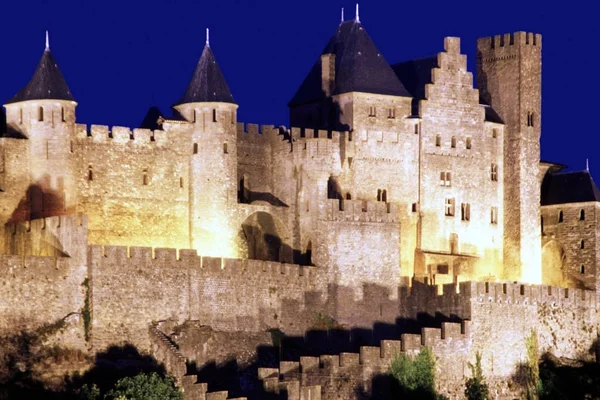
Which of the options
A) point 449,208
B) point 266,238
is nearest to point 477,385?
point 266,238

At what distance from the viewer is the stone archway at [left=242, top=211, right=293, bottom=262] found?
90.4 metres

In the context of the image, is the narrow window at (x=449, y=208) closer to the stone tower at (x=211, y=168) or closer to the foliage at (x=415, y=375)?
the stone tower at (x=211, y=168)

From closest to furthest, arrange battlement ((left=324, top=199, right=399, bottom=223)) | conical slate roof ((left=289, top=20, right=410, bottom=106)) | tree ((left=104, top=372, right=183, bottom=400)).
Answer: tree ((left=104, top=372, right=183, bottom=400)) < battlement ((left=324, top=199, right=399, bottom=223)) < conical slate roof ((left=289, top=20, right=410, bottom=106))

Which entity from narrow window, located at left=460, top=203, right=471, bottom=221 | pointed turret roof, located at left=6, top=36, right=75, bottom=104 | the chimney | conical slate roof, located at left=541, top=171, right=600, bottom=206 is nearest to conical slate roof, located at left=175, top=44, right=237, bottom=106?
pointed turret roof, located at left=6, top=36, right=75, bottom=104

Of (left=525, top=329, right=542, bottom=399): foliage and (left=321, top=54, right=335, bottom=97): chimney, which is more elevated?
(left=321, top=54, right=335, bottom=97): chimney

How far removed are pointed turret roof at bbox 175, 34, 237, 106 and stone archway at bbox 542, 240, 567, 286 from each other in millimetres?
15525

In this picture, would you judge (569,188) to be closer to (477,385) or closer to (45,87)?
(477,385)

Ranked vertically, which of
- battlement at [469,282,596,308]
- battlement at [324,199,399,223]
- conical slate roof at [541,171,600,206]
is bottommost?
battlement at [469,282,596,308]

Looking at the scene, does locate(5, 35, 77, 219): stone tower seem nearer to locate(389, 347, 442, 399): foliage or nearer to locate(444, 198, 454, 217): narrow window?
locate(389, 347, 442, 399): foliage

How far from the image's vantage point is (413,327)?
86625mm

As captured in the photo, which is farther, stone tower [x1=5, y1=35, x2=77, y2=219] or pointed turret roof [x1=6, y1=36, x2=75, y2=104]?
pointed turret roof [x1=6, y1=36, x2=75, y2=104]

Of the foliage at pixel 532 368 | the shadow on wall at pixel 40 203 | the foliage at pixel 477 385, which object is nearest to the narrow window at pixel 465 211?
the foliage at pixel 532 368

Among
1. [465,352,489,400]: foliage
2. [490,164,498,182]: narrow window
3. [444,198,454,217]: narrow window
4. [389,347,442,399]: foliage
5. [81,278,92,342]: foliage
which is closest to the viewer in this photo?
[81,278,92,342]: foliage

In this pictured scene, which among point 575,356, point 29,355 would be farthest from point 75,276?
point 575,356
